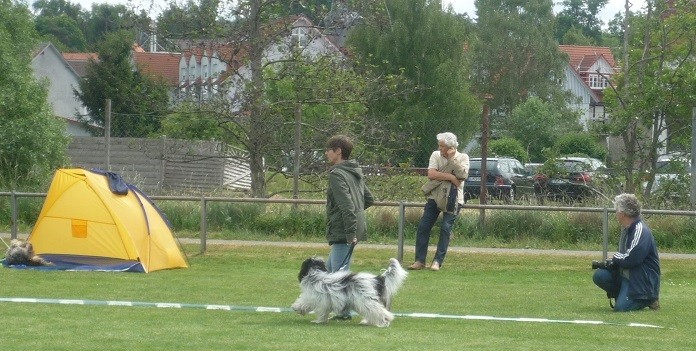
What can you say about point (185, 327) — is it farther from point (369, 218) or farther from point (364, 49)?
point (364, 49)

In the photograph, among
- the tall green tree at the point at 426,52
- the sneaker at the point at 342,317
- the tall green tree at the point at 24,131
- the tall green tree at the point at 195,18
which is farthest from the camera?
the tall green tree at the point at 426,52

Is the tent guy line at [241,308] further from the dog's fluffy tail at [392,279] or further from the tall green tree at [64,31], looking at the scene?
the tall green tree at [64,31]

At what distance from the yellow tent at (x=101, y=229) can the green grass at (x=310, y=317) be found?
47cm

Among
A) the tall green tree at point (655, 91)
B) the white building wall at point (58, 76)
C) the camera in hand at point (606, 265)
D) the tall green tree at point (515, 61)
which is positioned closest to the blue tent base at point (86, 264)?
the camera in hand at point (606, 265)

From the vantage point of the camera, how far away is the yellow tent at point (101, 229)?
1534 centimetres

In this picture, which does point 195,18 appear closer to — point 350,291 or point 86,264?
point 86,264

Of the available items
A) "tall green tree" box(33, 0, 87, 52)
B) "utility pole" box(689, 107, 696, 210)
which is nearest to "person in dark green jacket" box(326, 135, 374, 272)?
"utility pole" box(689, 107, 696, 210)

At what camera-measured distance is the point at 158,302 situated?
1193 cm

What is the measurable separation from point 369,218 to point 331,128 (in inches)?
129

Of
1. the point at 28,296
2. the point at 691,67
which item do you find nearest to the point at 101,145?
the point at 691,67

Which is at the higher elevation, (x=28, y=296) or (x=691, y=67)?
(x=691, y=67)

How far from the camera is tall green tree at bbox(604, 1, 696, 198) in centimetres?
2112

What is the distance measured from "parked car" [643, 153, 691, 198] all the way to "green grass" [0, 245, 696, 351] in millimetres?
3491

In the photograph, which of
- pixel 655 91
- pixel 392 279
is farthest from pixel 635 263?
pixel 655 91
